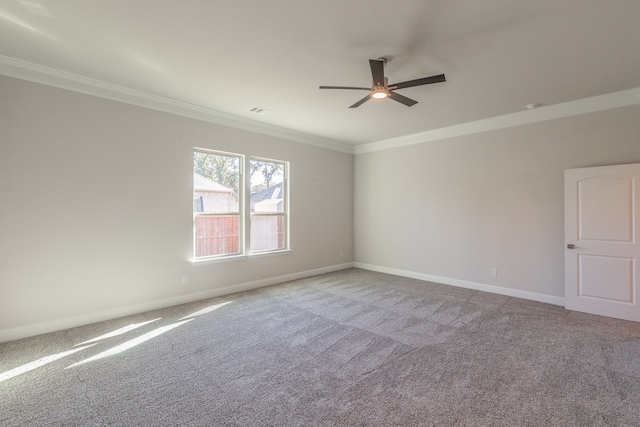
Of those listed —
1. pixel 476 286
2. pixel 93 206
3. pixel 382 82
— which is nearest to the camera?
pixel 382 82

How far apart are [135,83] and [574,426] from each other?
16.9ft

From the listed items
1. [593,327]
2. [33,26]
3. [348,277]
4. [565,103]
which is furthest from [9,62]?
[593,327]

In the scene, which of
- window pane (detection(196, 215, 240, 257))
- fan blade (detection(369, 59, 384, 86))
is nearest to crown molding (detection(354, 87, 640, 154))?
fan blade (detection(369, 59, 384, 86))

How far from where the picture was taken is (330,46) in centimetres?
266

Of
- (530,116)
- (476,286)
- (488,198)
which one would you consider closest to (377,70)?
(530,116)

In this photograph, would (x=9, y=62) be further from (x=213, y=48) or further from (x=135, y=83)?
(x=213, y=48)

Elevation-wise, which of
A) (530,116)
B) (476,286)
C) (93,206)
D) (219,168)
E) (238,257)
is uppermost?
(530,116)

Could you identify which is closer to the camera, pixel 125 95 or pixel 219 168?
pixel 125 95

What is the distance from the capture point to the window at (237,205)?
4.50 meters

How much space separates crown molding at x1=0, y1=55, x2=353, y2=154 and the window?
53 centimetres

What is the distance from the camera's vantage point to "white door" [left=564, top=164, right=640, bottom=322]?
11.7ft

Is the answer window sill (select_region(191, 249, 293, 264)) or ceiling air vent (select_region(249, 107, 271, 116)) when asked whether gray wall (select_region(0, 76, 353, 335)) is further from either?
ceiling air vent (select_region(249, 107, 271, 116))

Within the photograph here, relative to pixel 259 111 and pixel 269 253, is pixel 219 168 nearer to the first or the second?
pixel 259 111

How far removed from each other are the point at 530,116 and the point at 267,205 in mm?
4527
